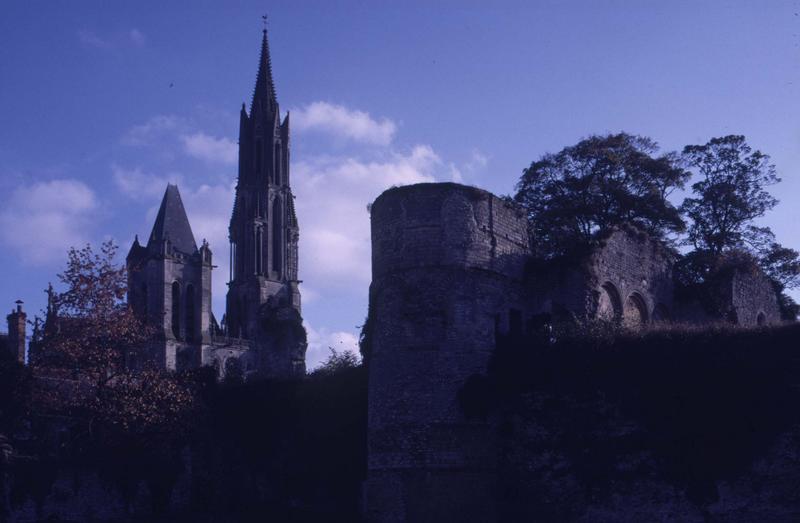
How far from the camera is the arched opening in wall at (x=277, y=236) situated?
283ft

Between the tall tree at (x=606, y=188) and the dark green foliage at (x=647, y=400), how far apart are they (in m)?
14.8

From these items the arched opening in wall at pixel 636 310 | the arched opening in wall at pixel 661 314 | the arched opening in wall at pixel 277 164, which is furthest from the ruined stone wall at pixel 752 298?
the arched opening in wall at pixel 277 164

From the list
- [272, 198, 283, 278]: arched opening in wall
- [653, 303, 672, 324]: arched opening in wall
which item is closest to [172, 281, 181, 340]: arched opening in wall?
[272, 198, 283, 278]: arched opening in wall

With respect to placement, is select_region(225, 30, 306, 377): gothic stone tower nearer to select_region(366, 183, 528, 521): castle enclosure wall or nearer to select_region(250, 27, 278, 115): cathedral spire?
select_region(250, 27, 278, 115): cathedral spire

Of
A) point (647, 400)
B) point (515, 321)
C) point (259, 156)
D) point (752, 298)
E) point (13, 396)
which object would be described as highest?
point (259, 156)

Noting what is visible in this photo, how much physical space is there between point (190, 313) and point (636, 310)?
58135mm

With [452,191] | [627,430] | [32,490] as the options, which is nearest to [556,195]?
[452,191]

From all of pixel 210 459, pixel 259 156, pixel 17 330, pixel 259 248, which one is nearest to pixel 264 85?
pixel 259 156

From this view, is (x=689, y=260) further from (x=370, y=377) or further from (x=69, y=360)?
(x=69, y=360)

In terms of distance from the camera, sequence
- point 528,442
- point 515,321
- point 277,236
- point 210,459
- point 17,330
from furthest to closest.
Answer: point 277,236 < point 17,330 < point 210,459 < point 515,321 < point 528,442

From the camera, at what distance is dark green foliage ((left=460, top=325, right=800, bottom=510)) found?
18422 mm

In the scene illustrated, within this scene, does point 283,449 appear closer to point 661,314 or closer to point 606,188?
point 661,314

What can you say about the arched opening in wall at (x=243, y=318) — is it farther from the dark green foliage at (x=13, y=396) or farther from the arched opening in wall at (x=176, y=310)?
the dark green foliage at (x=13, y=396)

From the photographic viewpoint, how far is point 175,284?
3098 inches
